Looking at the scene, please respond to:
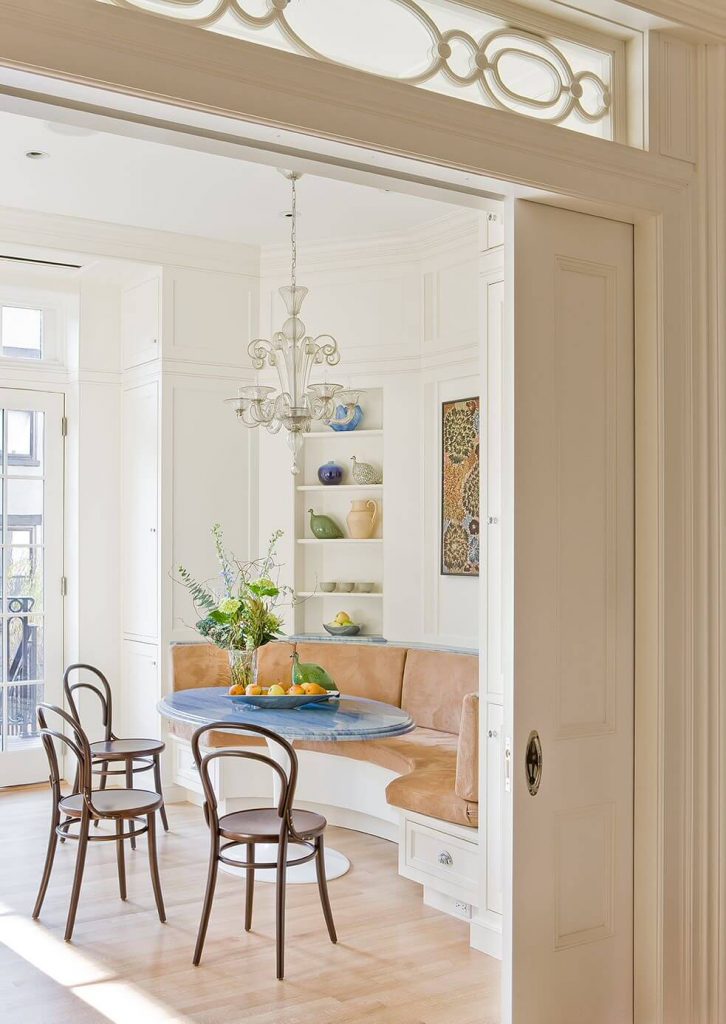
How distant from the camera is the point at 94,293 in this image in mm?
6160

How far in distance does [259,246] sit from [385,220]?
940mm

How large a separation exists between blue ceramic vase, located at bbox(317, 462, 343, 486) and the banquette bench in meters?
0.96

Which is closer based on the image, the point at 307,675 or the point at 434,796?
the point at 434,796

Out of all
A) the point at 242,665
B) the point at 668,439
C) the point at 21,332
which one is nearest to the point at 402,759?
the point at 242,665

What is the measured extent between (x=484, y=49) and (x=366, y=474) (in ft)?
11.4

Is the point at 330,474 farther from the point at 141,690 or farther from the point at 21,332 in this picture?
the point at 21,332

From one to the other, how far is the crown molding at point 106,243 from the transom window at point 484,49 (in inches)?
115

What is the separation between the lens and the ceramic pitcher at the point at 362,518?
5773 millimetres

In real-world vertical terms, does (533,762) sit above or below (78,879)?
above

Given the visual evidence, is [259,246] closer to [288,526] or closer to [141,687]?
[288,526]

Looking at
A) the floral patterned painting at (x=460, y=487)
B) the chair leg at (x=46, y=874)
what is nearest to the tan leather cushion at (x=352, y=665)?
the floral patterned painting at (x=460, y=487)

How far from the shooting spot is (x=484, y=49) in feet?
8.11

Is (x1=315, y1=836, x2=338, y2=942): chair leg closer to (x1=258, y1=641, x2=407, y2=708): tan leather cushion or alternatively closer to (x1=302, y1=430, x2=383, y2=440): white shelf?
(x1=258, y1=641, x2=407, y2=708): tan leather cushion

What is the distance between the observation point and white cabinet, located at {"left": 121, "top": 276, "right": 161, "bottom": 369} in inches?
229
